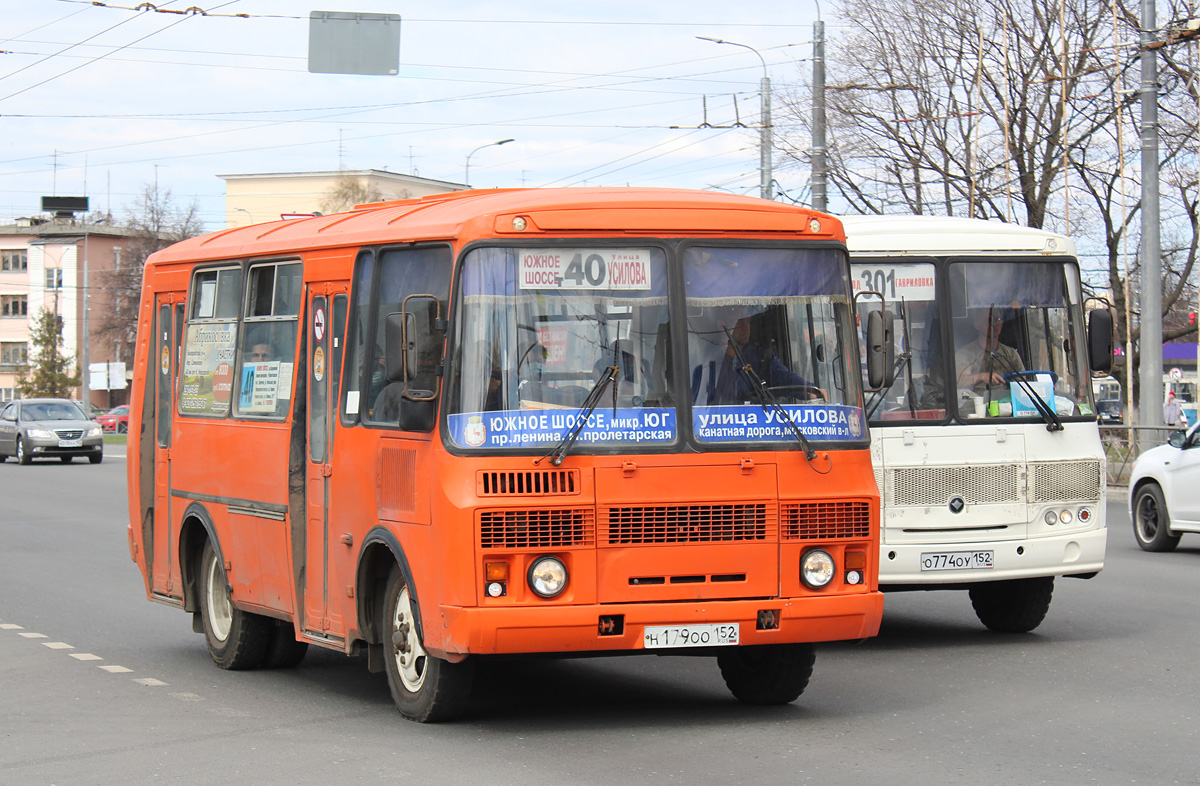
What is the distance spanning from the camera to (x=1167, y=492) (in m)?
17.5

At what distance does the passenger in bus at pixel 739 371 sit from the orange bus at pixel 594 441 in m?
0.01

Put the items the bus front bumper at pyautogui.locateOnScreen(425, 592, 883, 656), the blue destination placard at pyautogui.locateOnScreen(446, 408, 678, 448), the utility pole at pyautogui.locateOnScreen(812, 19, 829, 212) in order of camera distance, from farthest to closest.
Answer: the utility pole at pyautogui.locateOnScreen(812, 19, 829, 212) → the blue destination placard at pyautogui.locateOnScreen(446, 408, 678, 448) → the bus front bumper at pyautogui.locateOnScreen(425, 592, 883, 656)

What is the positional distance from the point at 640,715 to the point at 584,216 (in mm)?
2502

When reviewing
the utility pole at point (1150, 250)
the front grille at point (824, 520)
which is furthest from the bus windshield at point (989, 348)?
the utility pole at point (1150, 250)

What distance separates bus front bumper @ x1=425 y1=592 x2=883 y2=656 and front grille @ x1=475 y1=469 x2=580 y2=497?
507 mm

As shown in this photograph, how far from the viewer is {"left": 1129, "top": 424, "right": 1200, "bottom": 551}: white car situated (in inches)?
679

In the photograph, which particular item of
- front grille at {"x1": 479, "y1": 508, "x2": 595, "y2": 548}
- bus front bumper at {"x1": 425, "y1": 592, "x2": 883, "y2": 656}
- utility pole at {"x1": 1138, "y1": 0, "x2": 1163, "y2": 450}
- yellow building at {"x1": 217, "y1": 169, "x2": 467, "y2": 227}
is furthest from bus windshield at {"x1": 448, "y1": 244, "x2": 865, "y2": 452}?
yellow building at {"x1": 217, "y1": 169, "x2": 467, "y2": 227}

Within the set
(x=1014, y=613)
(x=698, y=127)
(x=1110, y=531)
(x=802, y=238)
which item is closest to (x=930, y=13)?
(x=698, y=127)

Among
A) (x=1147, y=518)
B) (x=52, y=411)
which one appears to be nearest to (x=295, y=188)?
(x=52, y=411)

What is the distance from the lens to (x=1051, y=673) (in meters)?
9.93

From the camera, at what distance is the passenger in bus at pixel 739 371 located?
26.1 feet

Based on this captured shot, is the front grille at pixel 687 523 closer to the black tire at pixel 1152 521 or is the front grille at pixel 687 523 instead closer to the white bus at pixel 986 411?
the white bus at pixel 986 411

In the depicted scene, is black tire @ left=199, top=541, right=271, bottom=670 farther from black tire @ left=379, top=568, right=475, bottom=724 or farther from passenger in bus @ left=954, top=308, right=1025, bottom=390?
passenger in bus @ left=954, top=308, right=1025, bottom=390

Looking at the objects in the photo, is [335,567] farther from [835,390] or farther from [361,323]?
[835,390]
